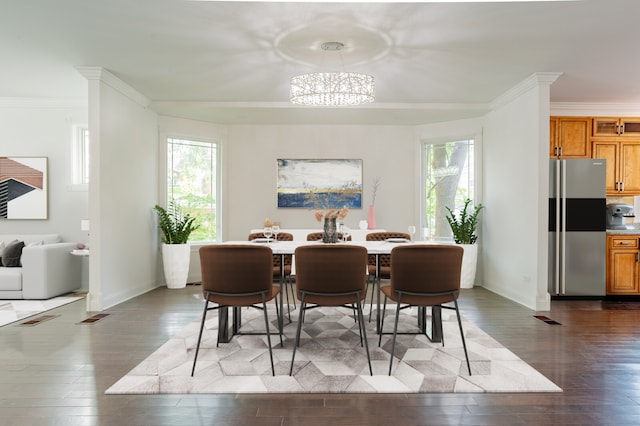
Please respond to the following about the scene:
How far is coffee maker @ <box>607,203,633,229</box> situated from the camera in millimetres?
5410

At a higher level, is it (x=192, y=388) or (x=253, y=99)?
(x=253, y=99)

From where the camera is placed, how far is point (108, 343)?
3.32m

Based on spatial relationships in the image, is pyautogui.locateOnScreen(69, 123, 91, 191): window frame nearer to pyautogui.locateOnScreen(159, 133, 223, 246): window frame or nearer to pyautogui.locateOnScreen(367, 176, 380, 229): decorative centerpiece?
pyautogui.locateOnScreen(159, 133, 223, 246): window frame

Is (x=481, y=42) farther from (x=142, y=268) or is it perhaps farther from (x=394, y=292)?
(x=142, y=268)

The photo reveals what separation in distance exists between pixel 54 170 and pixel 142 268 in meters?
2.04

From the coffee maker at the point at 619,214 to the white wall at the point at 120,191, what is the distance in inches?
269

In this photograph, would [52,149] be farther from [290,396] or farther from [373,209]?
[290,396]

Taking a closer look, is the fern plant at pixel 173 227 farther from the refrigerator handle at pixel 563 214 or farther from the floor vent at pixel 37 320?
the refrigerator handle at pixel 563 214

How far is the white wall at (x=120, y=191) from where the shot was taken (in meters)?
4.39

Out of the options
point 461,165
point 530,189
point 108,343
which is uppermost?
point 461,165

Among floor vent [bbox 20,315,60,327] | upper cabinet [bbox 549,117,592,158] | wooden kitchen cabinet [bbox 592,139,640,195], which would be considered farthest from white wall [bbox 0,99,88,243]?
wooden kitchen cabinet [bbox 592,139,640,195]

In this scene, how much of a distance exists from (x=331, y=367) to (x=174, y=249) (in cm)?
373

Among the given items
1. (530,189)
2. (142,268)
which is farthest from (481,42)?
(142,268)

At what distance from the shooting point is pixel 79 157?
5742mm
